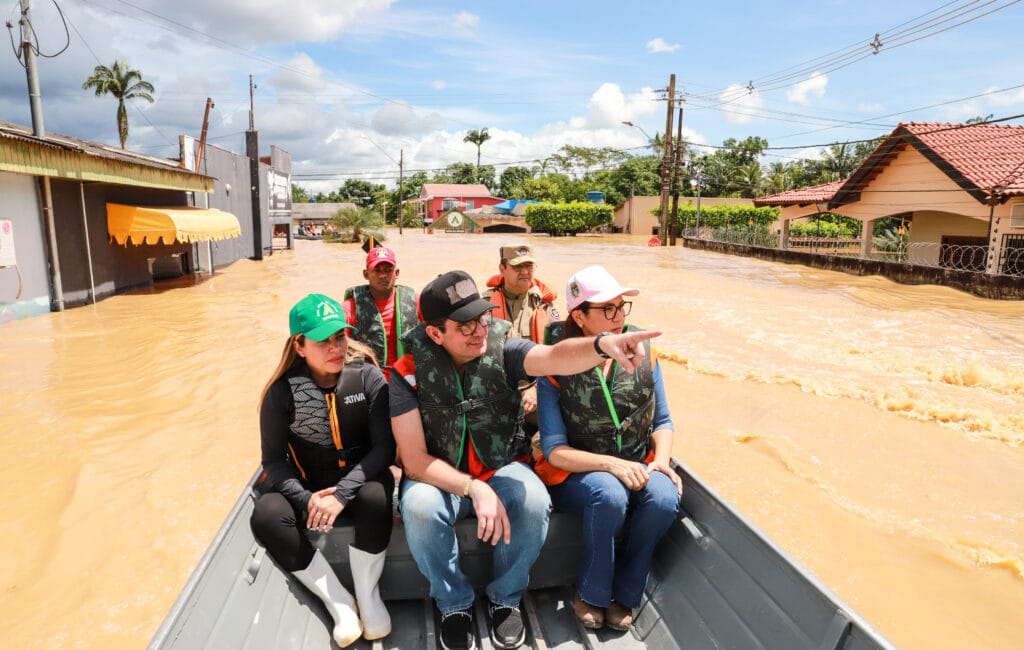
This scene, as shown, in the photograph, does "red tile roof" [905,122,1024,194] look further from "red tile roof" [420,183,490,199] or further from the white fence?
"red tile roof" [420,183,490,199]

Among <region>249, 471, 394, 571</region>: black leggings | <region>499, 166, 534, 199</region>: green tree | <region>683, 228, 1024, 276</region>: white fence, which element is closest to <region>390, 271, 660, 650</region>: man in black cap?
<region>249, 471, 394, 571</region>: black leggings

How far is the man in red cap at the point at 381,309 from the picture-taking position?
4.34 m

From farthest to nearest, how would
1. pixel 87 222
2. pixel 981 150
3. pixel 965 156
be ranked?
pixel 981 150, pixel 965 156, pixel 87 222

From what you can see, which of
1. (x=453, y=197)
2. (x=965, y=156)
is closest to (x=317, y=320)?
(x=965, y=156)

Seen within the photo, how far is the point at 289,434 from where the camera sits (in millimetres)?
2756

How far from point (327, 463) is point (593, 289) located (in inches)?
54.7

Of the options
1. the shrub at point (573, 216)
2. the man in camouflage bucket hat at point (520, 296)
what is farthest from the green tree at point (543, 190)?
the man in camouflage bucket hat at point (520, 296)

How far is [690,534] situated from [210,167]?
71.0 feet

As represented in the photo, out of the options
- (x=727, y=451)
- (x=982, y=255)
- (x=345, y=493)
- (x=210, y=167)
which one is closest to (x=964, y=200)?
(x=982, y=255)

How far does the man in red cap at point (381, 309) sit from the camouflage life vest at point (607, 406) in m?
1.86

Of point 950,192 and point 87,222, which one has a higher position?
point 950,192

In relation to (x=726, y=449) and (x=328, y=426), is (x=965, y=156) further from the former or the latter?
(x=328, y=426)

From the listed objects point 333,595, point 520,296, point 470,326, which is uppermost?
point 470,326

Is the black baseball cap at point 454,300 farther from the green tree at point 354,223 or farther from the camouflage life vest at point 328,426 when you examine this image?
the green tree at point 354,223
